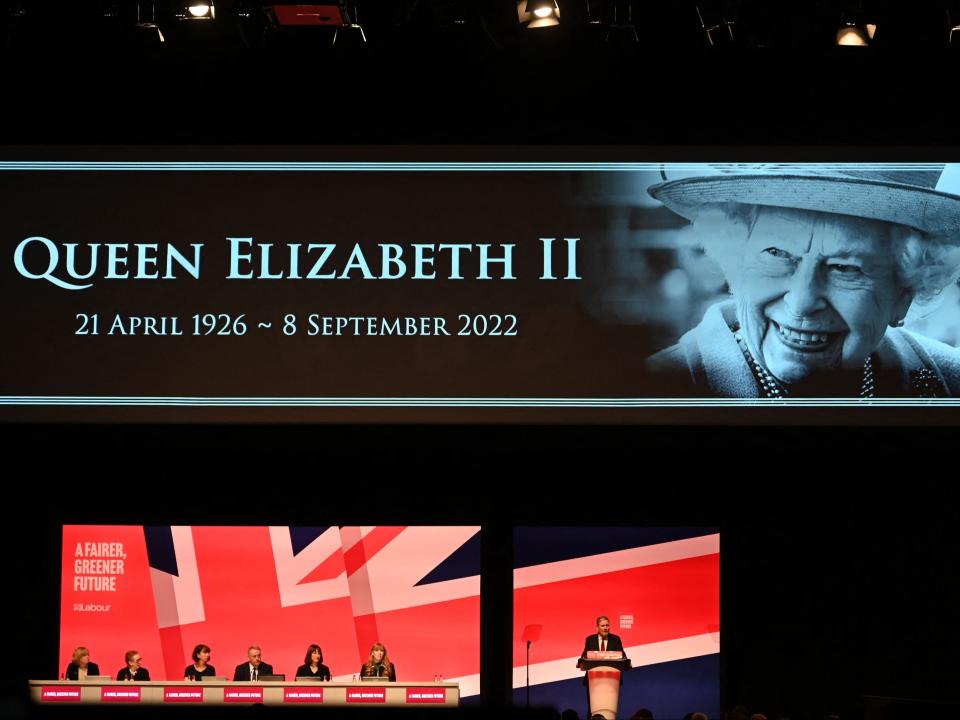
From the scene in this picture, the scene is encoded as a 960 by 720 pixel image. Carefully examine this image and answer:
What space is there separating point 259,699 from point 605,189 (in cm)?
328

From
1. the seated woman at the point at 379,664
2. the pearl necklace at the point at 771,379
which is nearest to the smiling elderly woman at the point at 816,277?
the pearl necklace at the point at 771,379

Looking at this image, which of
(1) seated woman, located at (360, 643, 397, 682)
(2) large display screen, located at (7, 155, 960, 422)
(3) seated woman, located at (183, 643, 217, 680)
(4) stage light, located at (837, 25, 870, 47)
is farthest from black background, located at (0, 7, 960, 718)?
(3) seated woman, located at (183, 643, 217, 680)

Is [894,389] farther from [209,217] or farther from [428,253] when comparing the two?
[209,217]

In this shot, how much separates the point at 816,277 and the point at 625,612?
2.25 m

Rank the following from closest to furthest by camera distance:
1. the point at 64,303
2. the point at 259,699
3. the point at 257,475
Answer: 1. the point at 259,699
2. the point at 64,303
3. the point at 257,475

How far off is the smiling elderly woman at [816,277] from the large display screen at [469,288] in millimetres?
12

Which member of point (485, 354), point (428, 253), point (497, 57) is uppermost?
point (497, 57)

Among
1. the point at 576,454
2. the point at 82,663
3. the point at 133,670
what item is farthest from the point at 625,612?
the point at 82,663

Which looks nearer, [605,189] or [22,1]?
[22,1]

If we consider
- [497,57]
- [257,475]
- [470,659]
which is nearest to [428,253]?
[497,57]

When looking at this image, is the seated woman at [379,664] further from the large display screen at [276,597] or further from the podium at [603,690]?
the podium at [603,690]

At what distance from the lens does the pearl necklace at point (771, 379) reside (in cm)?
664

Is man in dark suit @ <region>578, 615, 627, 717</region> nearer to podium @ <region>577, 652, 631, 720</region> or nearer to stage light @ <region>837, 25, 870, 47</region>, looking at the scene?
podium @ <region>577, 652, 631, 720</region>

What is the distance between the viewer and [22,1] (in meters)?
6.39
